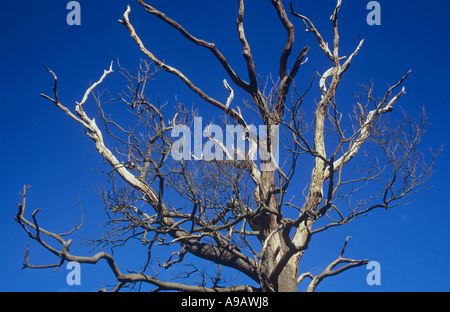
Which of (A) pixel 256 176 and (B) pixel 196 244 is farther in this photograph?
(A) pixel 256 176

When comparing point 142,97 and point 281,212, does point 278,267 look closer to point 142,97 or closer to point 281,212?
point 281,212

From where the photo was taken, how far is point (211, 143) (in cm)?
789

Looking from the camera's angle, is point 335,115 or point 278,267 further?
point 278,267

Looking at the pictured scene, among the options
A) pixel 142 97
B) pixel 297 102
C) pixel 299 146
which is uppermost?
pixel 142 97
